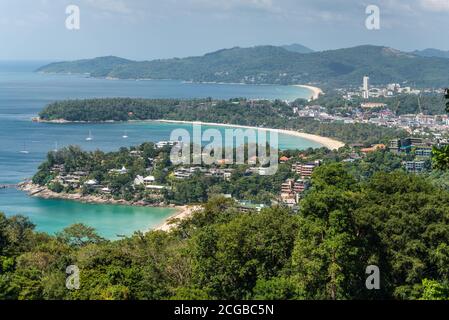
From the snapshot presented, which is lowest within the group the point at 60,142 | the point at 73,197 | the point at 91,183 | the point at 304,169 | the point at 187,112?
the point at 73,197

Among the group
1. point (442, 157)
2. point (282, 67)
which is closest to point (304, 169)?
point (442, 157)

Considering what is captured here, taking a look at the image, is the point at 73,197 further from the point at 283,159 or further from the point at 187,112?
the point at 187,112

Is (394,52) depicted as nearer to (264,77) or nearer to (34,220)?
(264,77)

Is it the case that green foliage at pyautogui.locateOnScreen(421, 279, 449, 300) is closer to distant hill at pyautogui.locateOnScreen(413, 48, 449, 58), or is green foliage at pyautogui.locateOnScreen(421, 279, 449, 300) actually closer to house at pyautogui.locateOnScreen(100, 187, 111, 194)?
house at pyautogui.locateOnScreen(100, 187, 111, 194)

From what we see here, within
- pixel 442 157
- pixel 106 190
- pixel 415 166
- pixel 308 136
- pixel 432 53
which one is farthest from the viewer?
pixel 432 53

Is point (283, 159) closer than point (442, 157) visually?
No

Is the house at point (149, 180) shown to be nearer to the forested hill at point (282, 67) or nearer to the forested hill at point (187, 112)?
the forested hill at point (187, 112)

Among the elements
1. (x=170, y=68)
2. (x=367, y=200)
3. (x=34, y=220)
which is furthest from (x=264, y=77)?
(x=367, y=200)
